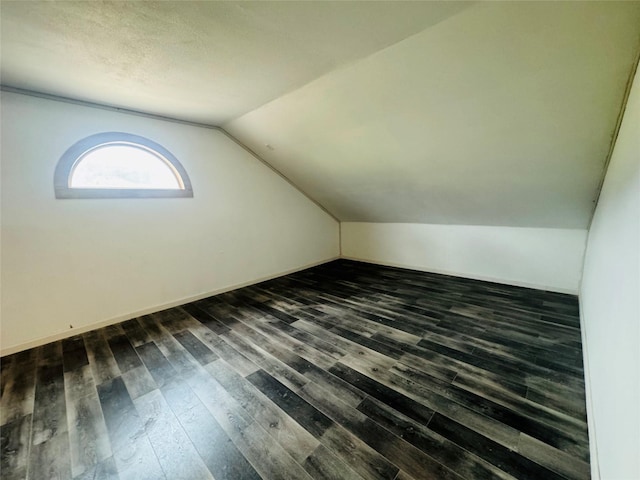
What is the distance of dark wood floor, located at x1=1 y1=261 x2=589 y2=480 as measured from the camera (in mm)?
1300

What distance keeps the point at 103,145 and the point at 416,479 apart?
12.8 feet

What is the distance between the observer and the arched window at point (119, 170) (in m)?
2.60

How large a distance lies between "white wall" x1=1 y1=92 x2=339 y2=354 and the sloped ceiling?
39cm

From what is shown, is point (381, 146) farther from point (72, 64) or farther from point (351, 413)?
point (72, 64)

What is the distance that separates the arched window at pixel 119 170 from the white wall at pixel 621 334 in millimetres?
3896

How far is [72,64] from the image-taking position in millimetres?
1918

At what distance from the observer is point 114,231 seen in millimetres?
2869

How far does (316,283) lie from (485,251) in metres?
2.61

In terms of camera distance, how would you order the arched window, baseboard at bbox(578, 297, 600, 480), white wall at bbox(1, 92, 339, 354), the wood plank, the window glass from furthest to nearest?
the window glass
the arched window
white wall at bbox(1, 92, 339, 354)
the wood plank
baseboard at bbox(578, 297, 600, 480)

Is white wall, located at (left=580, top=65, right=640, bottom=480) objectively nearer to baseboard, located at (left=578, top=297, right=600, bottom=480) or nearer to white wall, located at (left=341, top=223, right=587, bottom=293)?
baseboard, located at (left=578, top=297, right=600, bottom=480)

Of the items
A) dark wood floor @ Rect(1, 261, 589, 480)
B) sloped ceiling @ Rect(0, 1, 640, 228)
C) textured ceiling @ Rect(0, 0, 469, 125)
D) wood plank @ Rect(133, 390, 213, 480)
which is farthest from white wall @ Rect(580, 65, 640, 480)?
wood plank @ Rect(133, 390, 213, 480)

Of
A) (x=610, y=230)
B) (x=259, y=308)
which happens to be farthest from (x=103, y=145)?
(x=610, y=230)

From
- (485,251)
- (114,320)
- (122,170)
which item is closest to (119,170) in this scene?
(122,170)

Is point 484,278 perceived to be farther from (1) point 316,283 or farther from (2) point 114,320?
(2) point 114,320
